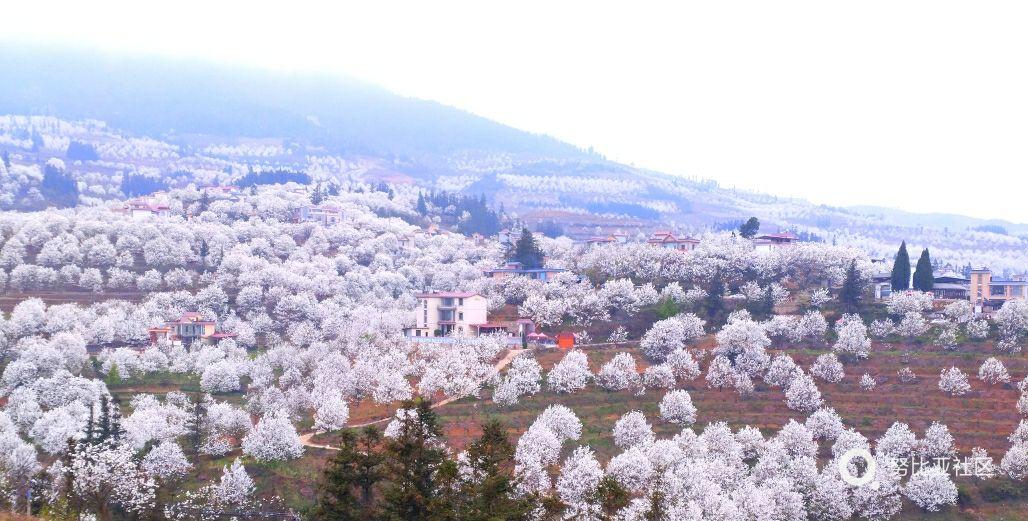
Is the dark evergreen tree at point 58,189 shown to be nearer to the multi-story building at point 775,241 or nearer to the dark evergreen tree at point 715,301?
the multi-story building at point 775,241

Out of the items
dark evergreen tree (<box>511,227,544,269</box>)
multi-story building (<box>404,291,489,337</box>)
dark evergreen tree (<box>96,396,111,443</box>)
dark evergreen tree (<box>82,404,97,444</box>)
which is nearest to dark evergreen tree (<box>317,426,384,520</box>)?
dark evergreen tree (<box>82,404,97,444</box>)

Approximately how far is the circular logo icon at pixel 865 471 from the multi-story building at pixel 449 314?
2902 cm

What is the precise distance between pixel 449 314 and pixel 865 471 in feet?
106

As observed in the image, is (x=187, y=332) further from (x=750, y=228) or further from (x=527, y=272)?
(x=750, y=228)

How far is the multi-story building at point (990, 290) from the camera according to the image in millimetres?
74562

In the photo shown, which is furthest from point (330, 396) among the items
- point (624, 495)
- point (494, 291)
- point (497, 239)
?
point (497, 239)

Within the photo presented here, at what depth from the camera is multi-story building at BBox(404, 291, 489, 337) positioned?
74.2 metres

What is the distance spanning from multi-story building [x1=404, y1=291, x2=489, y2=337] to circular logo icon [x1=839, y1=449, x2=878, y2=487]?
29.0 m

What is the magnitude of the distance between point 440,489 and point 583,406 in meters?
25.7

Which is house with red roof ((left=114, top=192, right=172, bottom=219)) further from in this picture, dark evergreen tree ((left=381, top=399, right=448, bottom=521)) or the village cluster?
dark evergreen tree ((left=381, top=399, right=448, bottom=521))

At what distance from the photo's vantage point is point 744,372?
2445 inches

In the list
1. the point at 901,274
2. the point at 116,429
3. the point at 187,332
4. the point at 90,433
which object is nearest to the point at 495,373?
the point at 116,429

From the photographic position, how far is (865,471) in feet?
170

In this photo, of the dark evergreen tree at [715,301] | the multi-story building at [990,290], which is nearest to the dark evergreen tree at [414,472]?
the dark evergreen tree at [715,301]
